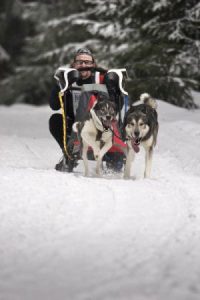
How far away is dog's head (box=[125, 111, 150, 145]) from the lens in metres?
5.88

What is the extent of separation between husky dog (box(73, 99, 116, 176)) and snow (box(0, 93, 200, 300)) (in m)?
0.50

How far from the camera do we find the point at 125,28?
12773mm

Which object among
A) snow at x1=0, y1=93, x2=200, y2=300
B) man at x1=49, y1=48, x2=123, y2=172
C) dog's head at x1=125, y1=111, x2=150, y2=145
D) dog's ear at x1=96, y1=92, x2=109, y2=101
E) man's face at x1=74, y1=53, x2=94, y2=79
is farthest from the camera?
man's face at x1=74, y1=53, x2=94, y2=79

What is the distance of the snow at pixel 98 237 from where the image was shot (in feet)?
9.29

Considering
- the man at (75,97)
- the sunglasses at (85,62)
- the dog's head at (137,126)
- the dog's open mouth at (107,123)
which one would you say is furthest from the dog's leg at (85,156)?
the sunglasses at (85,62)

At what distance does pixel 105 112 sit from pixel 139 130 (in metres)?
0.44

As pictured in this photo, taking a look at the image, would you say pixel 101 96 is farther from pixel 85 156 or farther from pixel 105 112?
pixel 85 156

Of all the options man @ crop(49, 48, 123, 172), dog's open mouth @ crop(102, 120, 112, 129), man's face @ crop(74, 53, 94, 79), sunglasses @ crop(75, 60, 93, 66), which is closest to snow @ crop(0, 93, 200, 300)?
man @ crop(49, 48, 123, 172)

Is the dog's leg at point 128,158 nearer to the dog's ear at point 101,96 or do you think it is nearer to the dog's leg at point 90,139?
the dog's leg at point 90,139

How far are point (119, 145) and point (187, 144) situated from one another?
98.7 inches

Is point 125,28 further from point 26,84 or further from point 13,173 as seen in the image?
point 26,84

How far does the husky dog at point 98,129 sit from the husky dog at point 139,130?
0.22 meters

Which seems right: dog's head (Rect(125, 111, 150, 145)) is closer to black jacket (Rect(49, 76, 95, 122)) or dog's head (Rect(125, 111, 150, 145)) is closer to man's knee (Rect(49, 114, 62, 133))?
black jacket (Rect(49, 76, 95, 122))

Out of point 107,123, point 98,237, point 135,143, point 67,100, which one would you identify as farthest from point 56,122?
point 98,237
